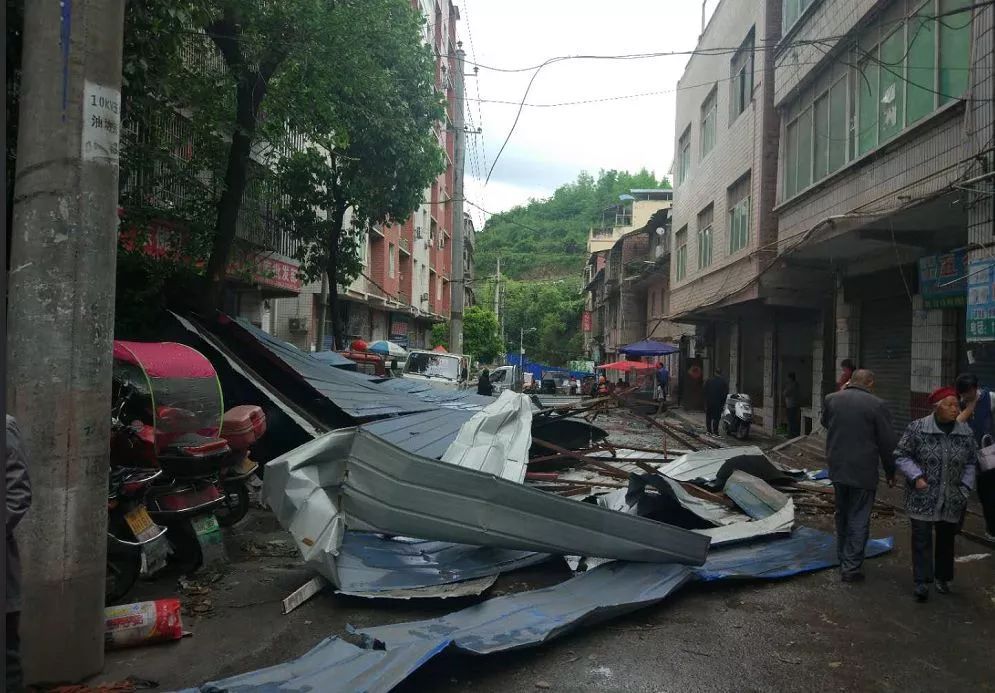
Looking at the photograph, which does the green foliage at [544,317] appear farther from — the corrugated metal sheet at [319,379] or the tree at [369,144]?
the corrugated metal sheet at [319,379]

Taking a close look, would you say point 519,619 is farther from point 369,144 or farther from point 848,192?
point 369,144

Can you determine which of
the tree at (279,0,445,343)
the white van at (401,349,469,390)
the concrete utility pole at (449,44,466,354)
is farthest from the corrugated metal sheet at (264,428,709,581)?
the concrete utility pole at (449,44,466,354)

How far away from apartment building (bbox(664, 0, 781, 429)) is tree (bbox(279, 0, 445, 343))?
21.2ft

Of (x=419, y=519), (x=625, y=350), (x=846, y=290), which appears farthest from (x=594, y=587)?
(x=625, y=350)

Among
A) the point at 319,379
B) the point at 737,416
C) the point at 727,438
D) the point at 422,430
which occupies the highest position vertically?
the point at 319,379

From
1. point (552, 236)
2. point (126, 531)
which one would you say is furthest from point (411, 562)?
point (552, 236)

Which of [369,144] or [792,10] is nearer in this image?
[792,10]

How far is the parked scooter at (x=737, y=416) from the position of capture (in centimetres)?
1733

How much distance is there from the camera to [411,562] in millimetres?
5410

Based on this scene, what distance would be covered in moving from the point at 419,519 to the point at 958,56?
344 inches

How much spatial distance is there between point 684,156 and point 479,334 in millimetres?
29226

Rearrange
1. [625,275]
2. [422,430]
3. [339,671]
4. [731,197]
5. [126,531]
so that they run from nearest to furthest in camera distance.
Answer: [339,671], [126,531], [422,430], [731,197], [625,275]

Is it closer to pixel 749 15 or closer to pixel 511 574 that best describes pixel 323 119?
pixel 511 574

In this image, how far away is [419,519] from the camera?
5195 millimetres
